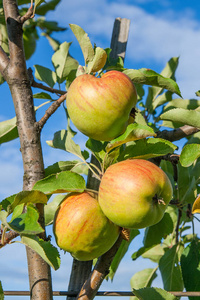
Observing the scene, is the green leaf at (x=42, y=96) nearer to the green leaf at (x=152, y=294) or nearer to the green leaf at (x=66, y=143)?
the green leaf at (x=66, y=143)

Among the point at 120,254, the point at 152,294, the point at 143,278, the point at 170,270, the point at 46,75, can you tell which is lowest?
the point at 143,278

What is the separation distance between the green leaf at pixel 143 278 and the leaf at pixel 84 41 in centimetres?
97

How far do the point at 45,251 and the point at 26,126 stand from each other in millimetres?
372

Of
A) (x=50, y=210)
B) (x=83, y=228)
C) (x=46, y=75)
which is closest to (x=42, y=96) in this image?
(x=46, y=75)

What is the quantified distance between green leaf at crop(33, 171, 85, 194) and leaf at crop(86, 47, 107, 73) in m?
0.27

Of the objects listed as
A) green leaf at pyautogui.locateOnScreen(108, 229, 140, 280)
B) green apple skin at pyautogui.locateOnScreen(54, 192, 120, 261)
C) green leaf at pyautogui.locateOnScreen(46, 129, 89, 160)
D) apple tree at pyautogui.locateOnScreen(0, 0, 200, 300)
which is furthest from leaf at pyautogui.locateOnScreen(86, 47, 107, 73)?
green leaf at pyautogui.locateOnScreen(108, 229, 140, 280)

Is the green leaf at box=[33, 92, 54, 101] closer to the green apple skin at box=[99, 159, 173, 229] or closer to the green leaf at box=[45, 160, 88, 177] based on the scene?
the green leaf at box=[45, 160, 88, 177]

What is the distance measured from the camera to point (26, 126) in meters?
1.01

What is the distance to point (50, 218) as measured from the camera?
1.11 metres

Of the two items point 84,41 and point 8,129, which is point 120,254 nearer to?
point 8,129

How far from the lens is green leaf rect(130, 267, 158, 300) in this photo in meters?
1.52

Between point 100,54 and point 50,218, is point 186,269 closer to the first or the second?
point 50,218

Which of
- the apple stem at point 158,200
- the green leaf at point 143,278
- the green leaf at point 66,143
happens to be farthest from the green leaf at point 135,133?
the green leaf at point 143,278

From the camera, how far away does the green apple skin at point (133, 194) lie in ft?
2.47
